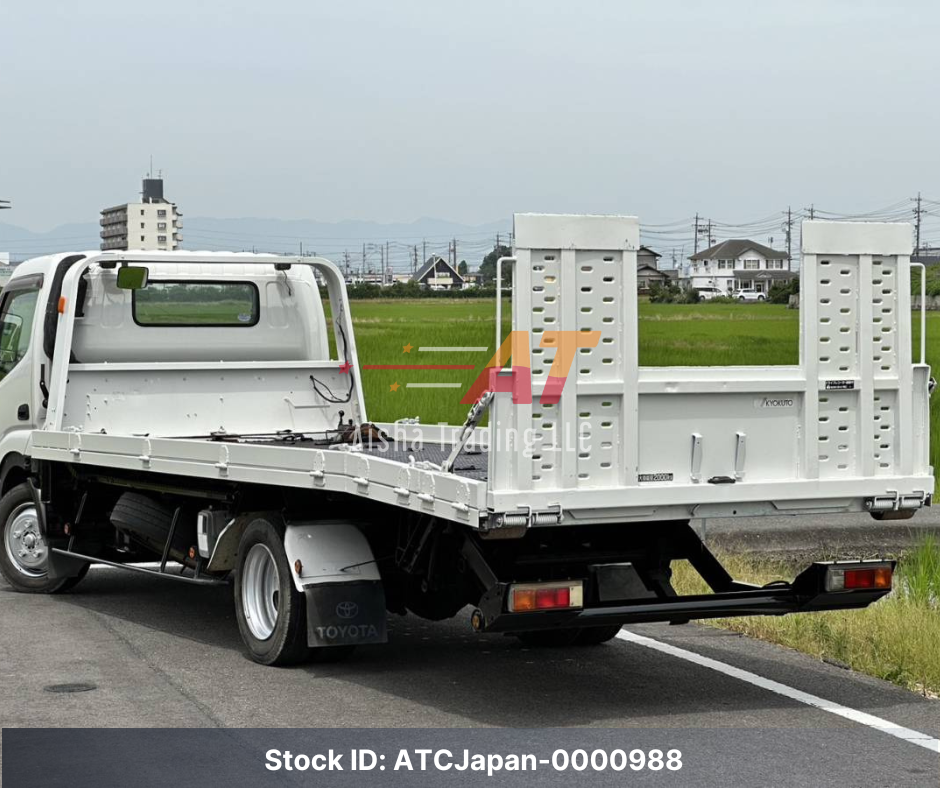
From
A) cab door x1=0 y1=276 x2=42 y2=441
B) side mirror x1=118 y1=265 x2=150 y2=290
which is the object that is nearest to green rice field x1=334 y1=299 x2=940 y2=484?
side mirror x1=118 y1=265 x2=150 y2=290

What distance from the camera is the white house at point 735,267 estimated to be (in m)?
88.4

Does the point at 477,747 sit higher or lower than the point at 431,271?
lower

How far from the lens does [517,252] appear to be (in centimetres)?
709

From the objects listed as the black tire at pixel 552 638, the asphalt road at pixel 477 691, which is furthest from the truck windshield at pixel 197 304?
the black tire at pixel 552 638

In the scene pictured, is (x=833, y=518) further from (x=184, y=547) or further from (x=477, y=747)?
(x=477, y=747)

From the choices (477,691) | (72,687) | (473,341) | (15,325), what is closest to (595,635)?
(477,691)

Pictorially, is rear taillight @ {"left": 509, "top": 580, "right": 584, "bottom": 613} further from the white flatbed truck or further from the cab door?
the cab door

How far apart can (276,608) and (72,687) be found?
121 cm

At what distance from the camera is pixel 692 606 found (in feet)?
25.5

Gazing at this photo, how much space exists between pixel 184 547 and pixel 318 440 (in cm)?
172

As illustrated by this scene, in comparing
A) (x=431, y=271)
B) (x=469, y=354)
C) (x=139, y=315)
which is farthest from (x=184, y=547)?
(x=431, y=271)

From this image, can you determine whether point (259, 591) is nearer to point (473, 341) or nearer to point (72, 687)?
point (72, 687)

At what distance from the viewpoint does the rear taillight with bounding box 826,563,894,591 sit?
7.99 meters

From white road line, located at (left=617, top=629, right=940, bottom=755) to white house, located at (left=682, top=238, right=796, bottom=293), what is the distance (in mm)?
74764
